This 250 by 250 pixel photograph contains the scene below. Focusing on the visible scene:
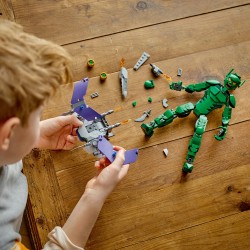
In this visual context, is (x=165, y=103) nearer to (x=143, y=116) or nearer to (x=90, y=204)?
(x=143, y=116)

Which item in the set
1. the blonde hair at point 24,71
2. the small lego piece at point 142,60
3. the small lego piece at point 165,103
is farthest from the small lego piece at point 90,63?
the blonde hair at point 24,71

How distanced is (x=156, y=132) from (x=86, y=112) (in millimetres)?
227

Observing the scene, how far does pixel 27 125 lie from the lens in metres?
0.69

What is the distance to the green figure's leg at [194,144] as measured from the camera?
1.06 m

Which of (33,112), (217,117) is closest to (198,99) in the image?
(217,117)

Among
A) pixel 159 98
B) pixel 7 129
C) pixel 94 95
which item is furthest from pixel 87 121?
pixel 7 129

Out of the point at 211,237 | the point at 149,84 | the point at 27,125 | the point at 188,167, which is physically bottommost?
the point at 211,237

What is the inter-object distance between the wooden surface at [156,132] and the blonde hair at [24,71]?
11.8 inches

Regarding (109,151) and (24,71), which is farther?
(109,151)

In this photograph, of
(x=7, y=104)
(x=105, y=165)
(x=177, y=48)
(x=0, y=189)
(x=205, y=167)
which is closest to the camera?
(x=7, y=104)

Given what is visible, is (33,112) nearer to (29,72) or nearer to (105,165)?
(29,72)

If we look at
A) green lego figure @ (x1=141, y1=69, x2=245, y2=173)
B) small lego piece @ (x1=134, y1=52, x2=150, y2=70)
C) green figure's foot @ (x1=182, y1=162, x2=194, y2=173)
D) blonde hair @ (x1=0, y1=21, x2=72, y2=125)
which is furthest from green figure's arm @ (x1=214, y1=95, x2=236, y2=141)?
blonde hair @ (x1=0, y1=21, x2=72, y2=125)

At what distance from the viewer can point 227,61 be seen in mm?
1188

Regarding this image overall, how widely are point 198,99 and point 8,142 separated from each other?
0.64 meters
